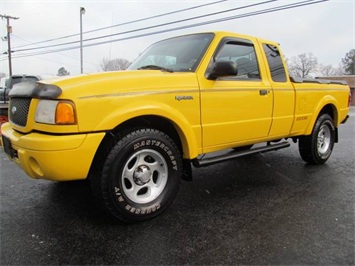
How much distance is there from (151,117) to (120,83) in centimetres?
47

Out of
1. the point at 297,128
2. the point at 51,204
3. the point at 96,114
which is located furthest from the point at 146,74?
the point at 297,128

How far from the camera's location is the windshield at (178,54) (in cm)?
379

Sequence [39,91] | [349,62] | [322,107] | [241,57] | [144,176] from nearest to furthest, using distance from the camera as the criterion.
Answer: [39,91], [144,176], [241,57], [322,107], [349,62]

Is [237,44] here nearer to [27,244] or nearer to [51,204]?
[51,204]

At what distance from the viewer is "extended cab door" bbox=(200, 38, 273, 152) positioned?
145 inches

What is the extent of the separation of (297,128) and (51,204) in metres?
3.62

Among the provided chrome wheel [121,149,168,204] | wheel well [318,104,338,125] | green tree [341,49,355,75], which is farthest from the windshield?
green tree [341,49,355,75]

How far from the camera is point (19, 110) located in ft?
10.6

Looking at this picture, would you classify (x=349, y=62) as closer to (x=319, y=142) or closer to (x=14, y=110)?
(x=319, y=142)

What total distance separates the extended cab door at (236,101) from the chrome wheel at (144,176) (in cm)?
64

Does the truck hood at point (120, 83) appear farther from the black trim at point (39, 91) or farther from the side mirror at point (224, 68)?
the side mirror at point (224, 68)

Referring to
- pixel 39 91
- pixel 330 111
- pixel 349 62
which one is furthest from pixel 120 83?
pixel 349 62

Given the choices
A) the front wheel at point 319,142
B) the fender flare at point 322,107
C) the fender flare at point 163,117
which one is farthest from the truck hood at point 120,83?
the front wheel at point 319,142

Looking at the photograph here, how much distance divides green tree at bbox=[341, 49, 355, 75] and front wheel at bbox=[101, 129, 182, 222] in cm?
7288
